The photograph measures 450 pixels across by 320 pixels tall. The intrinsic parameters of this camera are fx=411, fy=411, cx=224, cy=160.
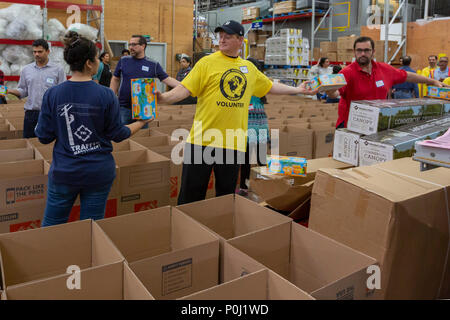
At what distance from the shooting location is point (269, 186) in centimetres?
198

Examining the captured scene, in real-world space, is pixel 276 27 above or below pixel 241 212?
above

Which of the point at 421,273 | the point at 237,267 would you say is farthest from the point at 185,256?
the point at 421,273

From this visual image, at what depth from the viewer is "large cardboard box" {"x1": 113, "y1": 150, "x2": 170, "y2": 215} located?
9.35ft

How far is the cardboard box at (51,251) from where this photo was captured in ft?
4.73

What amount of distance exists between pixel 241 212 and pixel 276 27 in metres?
13.8

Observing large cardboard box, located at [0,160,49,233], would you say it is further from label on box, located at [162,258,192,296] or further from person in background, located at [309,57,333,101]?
person in background, located at [309,57,333,101]

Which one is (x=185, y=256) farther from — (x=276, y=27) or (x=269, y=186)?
(x=276, y=27)

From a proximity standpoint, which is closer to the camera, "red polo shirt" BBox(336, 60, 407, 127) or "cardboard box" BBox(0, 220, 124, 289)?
"cardboard box" BBox(0, 220, 124, 289)

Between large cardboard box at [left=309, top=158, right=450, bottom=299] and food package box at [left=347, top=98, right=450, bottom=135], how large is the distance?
1.54ft

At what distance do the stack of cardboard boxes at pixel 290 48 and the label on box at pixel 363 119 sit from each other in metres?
8.72

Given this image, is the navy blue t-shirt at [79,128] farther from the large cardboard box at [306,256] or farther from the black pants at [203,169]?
the large cardboard box at [306,256]

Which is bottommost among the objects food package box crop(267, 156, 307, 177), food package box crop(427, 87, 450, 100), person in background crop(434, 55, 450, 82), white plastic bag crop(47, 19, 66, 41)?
food package box crop(267, 156, 307, 177)

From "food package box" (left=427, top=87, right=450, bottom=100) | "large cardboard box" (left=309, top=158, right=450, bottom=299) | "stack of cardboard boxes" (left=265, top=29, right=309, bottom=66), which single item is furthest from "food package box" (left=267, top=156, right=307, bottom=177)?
"stack of cardboard boxes" (left=265, top=29, right=309, bottom=66)

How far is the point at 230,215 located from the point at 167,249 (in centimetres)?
34
